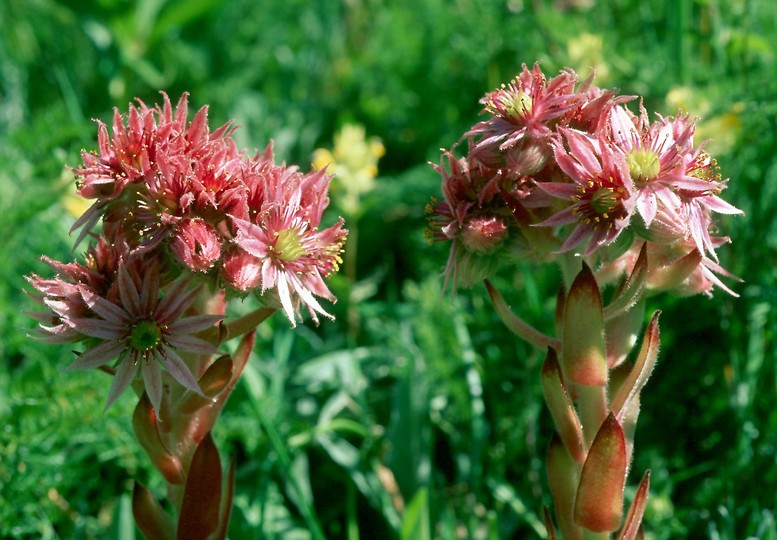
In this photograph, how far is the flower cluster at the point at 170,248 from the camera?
1.98 m

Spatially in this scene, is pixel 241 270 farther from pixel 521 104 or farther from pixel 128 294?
pixel 521 104

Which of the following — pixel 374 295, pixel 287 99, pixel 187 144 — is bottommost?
pixel 187 144

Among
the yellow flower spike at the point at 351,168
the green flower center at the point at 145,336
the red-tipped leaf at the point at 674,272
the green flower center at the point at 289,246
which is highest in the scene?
the yellow flower spike at the point at 351,168

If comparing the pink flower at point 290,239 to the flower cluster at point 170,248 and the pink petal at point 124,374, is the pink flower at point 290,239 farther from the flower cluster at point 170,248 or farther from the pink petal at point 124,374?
the pink petal at point 124,374

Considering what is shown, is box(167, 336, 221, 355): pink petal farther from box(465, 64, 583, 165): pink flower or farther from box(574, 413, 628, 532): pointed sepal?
box(574, 413, 628, 532): pointed sepal

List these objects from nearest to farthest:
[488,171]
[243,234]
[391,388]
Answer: [243,234] → [488,171] → [391,388]

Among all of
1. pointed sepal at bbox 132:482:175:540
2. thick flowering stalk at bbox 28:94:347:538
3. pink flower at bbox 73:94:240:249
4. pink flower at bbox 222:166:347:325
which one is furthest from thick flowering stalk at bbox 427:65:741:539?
pointed sepal at bbox 132:482:175:540

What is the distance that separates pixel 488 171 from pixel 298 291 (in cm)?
52

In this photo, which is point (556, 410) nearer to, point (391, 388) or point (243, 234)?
point (243, 234)

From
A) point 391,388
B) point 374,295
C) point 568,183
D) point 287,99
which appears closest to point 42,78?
point 287,99

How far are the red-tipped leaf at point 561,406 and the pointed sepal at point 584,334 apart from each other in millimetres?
36

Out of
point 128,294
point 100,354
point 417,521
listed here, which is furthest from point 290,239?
point 417,521

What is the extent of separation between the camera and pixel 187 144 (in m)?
2.10

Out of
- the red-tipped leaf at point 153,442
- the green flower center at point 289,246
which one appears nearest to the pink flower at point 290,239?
the green flower center at point 289,246
